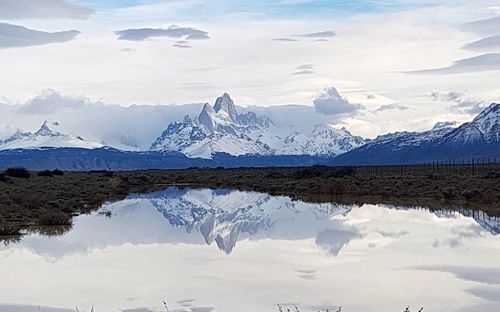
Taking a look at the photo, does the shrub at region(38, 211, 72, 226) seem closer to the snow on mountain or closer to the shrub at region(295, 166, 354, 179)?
the snow on mountain

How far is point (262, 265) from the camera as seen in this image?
19.7m

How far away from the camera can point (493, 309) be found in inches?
547

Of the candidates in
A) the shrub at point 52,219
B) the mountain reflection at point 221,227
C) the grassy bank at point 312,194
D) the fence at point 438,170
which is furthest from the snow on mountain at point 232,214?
the fence at point 438,170

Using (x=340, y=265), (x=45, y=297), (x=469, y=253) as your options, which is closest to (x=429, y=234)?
(x=469, y=253)

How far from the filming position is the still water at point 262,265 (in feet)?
48.9

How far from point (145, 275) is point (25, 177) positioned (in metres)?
55.3

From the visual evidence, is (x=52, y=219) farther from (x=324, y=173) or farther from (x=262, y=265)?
(x=324, y=173)

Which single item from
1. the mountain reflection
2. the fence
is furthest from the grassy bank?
the fence

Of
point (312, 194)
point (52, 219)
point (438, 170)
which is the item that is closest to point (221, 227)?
point (52, 219)

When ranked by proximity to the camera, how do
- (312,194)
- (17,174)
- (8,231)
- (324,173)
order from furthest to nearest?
(324,173)
(17,174)
(312,194)
(8,231)

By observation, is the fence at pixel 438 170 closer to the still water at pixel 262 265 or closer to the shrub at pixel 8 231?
the still water at pixel 262 265

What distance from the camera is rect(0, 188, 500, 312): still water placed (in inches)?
586

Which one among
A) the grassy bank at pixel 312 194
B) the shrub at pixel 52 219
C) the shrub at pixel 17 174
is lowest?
the shrub at pixel 17 174

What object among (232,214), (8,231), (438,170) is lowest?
(438,170)
